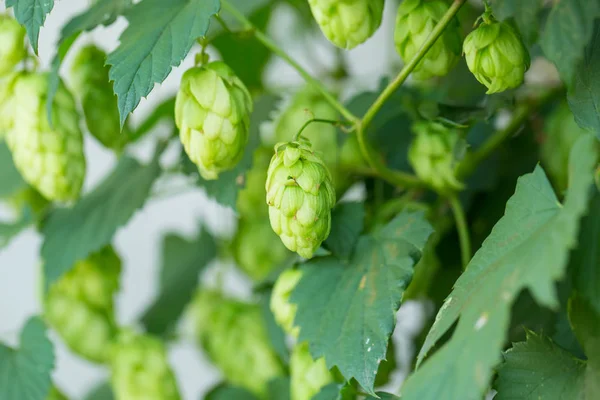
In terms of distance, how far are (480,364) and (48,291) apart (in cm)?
60

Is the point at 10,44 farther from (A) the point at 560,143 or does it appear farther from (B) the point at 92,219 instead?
(A) the point at 560,143

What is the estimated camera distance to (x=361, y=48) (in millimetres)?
1704

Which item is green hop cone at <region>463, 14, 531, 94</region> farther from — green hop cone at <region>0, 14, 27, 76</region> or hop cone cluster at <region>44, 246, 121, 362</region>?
hop cone cluster at <region>44, 246, 121, 362</region>

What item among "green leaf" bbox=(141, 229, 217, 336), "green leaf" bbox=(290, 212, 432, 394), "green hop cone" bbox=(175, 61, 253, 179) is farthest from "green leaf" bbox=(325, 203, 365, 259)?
"green leaf" bbox=(141, 229, 217, 336)

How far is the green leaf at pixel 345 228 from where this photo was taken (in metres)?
0.61

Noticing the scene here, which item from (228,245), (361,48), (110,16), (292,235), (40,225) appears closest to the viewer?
(292,235)

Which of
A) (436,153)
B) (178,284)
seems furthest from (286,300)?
(178,284)

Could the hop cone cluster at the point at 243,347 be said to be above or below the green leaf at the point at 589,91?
below

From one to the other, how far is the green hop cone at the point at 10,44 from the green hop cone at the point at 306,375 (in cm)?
34

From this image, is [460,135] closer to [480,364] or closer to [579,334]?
[579,334]

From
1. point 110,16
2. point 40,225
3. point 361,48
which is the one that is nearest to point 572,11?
point 110,16

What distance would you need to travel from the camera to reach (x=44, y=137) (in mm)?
650

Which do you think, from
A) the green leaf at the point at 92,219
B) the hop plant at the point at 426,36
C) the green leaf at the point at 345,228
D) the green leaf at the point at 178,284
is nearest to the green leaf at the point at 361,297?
the green leaf at the point at 345,228

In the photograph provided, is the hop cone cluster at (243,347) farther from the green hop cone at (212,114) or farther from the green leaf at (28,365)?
the green hop cone at (212,114)
